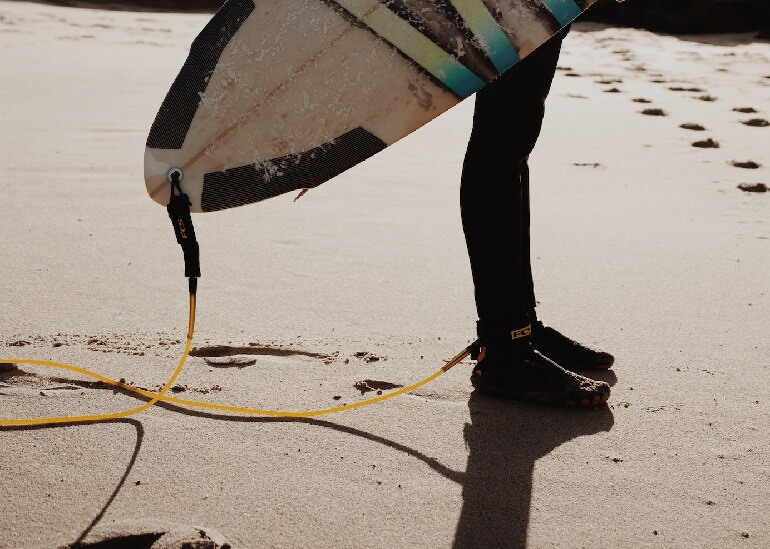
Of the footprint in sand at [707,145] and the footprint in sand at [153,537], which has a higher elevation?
the footprint in sand at [707,145]

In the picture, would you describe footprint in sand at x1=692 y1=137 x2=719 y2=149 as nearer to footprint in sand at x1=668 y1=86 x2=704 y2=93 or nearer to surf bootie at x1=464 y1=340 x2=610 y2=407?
footprint in sand at x1=668 y1=86 x2=704 y2=93

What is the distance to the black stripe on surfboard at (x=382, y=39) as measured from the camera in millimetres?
1760

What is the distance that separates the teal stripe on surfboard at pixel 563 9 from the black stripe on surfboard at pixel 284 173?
1.36 feet

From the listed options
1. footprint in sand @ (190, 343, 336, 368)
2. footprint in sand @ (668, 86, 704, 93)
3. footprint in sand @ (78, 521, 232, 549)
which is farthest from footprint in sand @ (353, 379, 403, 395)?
footprint in sand @ (668, 86, 704, 93)

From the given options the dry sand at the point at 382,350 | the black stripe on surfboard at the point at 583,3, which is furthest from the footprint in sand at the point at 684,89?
the black stripe on surfboard at the point at 583,3

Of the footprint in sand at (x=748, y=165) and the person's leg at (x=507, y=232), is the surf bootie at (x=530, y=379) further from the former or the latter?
the footprint in sand at (x=748, y=165)

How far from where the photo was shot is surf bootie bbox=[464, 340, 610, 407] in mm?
1864

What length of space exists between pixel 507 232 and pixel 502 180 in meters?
0.11

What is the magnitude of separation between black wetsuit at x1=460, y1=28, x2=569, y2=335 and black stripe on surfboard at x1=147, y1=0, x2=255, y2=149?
1.68 ft

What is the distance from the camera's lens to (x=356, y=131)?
1788mm

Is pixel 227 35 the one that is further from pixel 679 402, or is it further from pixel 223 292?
pixel 679 402

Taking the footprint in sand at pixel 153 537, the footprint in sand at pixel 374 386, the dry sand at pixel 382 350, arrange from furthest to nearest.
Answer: the footprint in sand at pixel 374 386, the dry sand at pixel 382 350, the footprint in sand at pixel 153 537

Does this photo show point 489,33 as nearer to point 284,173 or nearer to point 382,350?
point 284,173

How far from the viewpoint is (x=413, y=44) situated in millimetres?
1762
